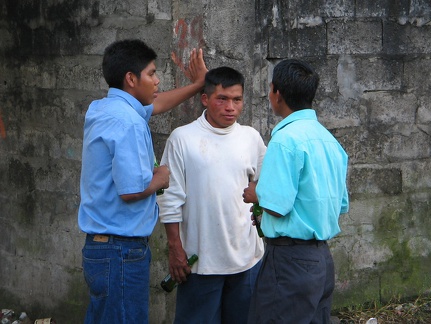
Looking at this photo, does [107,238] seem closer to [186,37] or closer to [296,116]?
[296,116]

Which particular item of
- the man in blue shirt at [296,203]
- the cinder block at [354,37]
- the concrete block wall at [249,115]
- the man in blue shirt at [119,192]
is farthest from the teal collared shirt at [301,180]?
the cinder block at [354,37]

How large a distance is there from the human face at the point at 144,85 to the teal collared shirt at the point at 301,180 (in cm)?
71

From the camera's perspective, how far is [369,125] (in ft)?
17.9

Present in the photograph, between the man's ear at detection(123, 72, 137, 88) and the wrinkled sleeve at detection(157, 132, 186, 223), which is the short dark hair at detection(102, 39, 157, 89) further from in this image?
the wrinkled sleeve at detection(157, 132, 186, 223)

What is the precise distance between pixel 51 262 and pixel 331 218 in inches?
97.8

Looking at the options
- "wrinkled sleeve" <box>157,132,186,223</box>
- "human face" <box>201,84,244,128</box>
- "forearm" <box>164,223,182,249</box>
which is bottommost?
"forearm" <box>164,223,182,249</box>

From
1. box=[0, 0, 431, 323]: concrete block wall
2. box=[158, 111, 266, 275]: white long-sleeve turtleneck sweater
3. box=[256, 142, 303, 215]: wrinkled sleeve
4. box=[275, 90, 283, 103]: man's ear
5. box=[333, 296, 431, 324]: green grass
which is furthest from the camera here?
box=[333, 296, 431, 324]: green grass

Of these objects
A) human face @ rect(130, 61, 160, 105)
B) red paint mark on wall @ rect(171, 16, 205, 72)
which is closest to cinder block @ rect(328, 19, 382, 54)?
red paint mark on wall @ rect(171, 16, 205, 72)

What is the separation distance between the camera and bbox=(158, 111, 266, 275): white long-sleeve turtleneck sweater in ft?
14.2

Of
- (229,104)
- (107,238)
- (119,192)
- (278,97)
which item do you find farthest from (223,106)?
(107,238)

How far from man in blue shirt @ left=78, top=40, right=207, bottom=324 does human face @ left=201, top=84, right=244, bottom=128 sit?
18.9 inches

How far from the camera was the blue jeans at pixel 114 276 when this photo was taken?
3904 millimetres

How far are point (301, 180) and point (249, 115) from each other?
113 centimetres

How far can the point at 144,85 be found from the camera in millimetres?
4070
